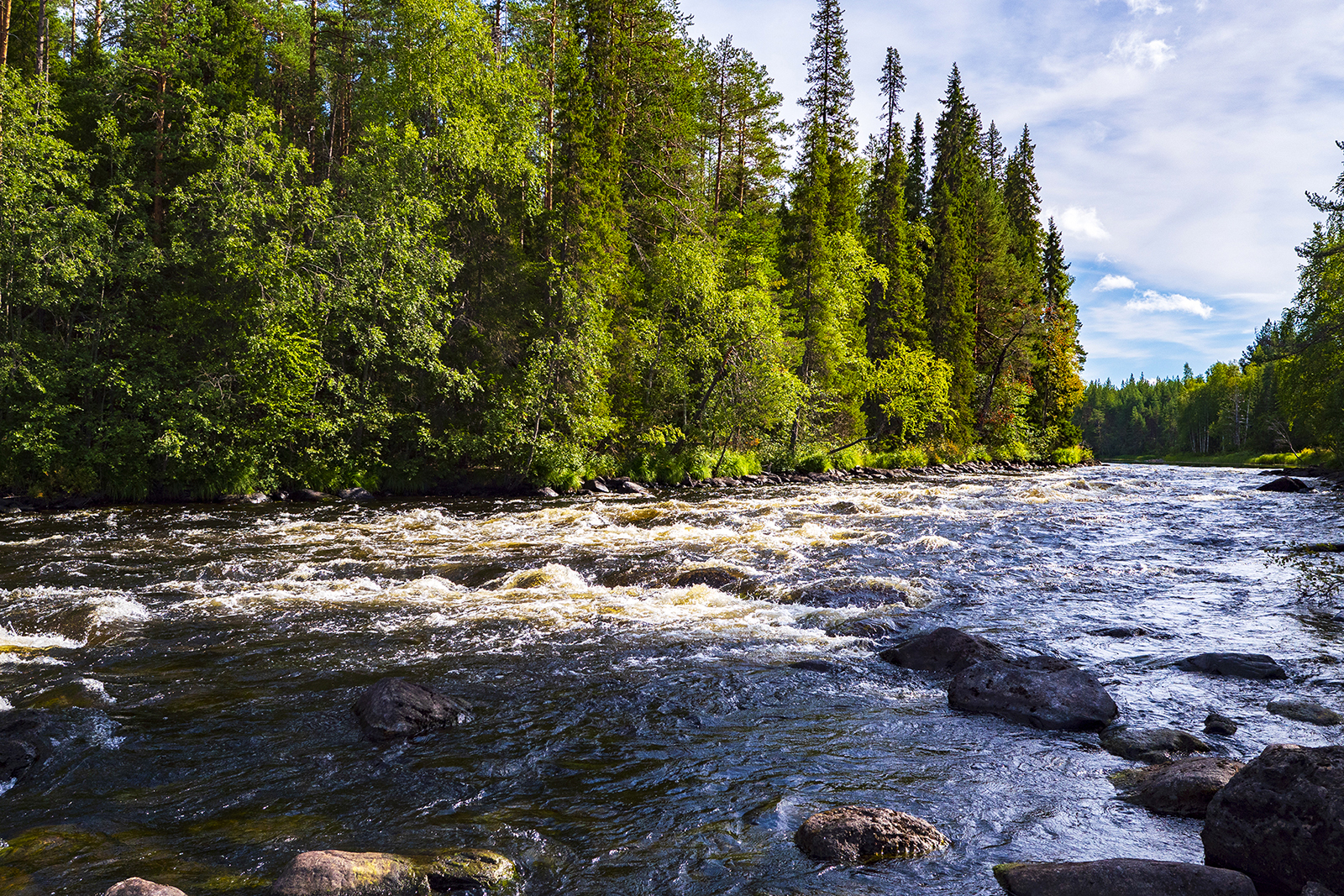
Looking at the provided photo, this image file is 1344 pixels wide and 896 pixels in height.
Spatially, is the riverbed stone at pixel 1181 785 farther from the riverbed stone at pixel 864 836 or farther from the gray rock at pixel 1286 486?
the gray rock at pixel 1286 486

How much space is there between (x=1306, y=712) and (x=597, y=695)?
20.9 ft

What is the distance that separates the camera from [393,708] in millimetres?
6281

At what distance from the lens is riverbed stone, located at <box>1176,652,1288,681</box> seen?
7.54m

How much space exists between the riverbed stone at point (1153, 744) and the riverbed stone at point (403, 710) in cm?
549

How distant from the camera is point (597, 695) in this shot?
279 inches

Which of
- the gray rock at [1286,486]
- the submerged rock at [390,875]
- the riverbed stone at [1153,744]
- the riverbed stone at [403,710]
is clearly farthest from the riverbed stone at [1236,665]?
the gray rock at [1286,486]

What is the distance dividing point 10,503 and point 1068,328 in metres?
66.5

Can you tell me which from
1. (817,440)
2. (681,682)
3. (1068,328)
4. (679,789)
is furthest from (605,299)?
(1068,328)

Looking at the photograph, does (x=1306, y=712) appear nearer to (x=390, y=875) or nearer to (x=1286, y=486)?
(x=390, y=875)

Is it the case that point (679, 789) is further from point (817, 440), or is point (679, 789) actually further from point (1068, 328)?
point (1068, 328)

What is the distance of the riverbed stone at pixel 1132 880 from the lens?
3.67m

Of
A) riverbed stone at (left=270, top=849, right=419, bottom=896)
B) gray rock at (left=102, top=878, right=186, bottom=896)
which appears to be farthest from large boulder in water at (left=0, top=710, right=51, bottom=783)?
riverbed stone at (left=270, top=849, right=419, bottom=896)

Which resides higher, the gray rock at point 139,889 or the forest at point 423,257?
the forest at point 423,257

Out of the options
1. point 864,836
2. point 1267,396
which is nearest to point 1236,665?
point 864,836
